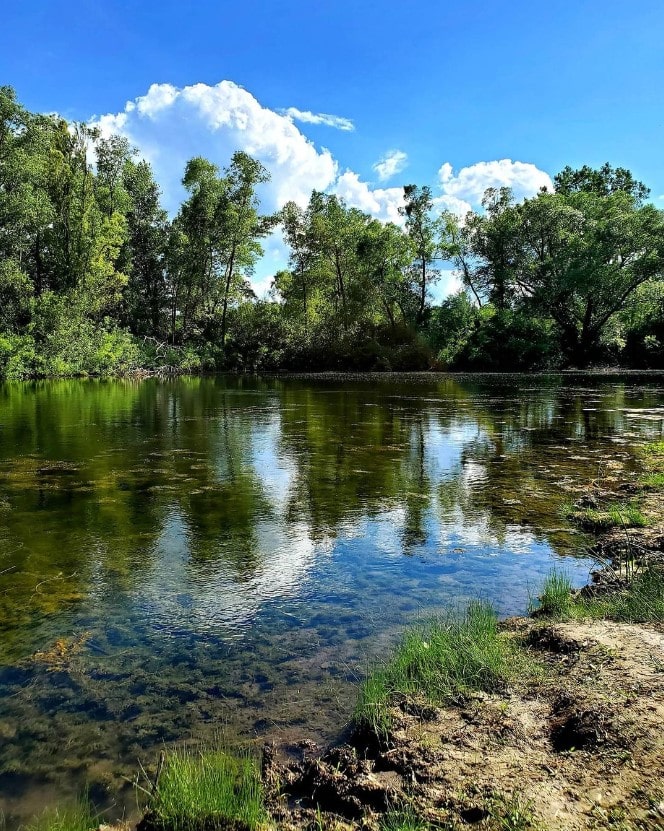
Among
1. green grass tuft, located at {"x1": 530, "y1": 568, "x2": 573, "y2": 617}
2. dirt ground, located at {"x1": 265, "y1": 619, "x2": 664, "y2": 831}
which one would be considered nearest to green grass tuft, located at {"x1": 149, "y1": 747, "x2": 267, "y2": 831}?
dirt ground, located at {"x1": 265, "y1": 619, "x2": 664, "y2": 831}

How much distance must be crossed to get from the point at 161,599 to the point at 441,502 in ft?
16.8

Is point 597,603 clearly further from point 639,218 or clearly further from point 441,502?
point 639,218

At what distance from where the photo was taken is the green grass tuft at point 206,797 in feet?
9.25

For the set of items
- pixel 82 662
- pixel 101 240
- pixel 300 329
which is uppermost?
pixel 101 240

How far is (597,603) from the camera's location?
5.20 meters

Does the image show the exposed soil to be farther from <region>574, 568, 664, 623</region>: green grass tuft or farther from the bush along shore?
<region>574, 568, 664, 623</region>: green grass tuft

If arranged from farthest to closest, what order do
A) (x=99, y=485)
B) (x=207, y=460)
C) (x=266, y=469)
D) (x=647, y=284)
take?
(x=647, y=284)
(x=207, y=460)
(x=266, y=469)
(x=99, y=485)

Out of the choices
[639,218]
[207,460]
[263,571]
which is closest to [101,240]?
[207,460]

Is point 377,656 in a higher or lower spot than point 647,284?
lower

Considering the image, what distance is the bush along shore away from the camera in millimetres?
2719

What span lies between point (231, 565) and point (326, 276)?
59896 millimetres

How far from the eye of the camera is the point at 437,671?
13.3ft

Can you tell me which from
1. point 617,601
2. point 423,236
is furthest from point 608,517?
point 423,236

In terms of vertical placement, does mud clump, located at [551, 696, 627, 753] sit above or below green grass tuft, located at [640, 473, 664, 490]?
below
